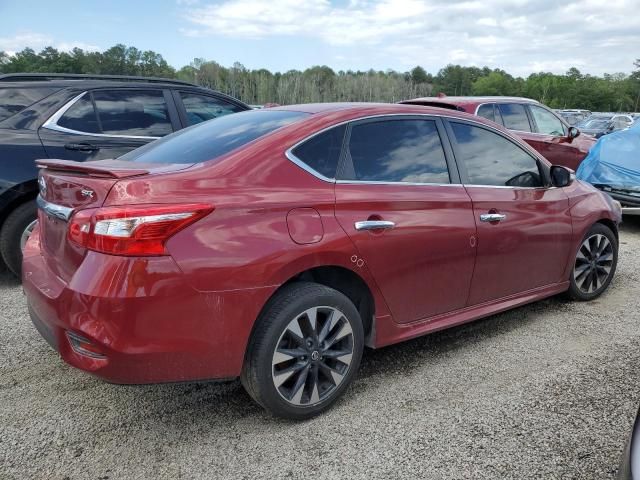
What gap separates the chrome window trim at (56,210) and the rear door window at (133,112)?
2612 millimetres

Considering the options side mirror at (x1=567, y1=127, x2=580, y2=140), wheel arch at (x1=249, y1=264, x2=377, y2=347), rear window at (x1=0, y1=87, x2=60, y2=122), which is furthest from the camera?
side mirror at (x1=567, y1=127, x2=580, y2=140)

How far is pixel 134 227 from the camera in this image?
229 cm

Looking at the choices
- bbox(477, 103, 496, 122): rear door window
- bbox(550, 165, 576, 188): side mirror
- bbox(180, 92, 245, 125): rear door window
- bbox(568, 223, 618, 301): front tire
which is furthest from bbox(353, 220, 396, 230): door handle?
bbox(477, 103, 496, 122): rear door window

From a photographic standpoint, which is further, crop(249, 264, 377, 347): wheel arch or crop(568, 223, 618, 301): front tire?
crop(568, 223, 618, 301): front tire

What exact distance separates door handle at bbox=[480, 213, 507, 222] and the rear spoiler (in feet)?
6.78

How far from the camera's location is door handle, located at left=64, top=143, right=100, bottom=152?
4.89 m

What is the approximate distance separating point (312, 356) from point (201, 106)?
13.4 feet

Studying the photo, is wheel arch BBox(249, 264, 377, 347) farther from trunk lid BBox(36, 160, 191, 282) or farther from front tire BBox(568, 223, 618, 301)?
front tire BBox(568, 223, 618, 301)

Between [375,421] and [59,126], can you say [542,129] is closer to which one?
[59,126]

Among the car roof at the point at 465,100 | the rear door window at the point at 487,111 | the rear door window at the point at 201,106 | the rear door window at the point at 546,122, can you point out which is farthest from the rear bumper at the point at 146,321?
the rear door window at the point at 546,122

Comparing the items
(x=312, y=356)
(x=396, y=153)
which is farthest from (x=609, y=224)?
(x=312, y=356)

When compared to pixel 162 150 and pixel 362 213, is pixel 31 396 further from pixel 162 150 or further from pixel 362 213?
pixel 362 213

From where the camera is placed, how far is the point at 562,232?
13.4ft

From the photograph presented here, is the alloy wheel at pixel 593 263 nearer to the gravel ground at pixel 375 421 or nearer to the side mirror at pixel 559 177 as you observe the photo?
the side mirror at pixel 559 177
